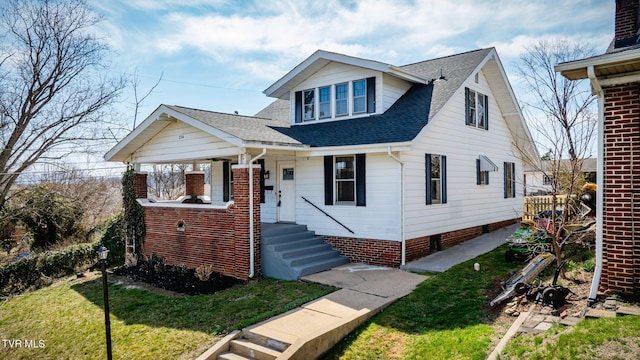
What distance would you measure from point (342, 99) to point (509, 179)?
8.05 metres

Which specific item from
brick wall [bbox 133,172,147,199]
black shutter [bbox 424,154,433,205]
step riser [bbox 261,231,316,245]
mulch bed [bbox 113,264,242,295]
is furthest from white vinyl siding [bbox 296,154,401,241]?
brick wall [bbox 133,172,147,199]

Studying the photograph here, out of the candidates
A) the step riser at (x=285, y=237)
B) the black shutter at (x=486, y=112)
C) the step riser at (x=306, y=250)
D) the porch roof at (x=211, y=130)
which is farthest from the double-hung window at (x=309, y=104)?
the black shutter at (x=486, y=112)

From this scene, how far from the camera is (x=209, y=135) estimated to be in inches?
418

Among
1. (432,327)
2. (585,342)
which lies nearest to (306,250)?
(432,327)

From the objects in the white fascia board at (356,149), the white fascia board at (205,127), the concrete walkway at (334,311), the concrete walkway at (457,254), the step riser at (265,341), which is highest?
the white fascia board at (205,127)

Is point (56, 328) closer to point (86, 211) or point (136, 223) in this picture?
point (136, 223)

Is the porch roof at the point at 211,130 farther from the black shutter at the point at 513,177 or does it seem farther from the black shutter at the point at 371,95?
the black shutter at the point at 513,177

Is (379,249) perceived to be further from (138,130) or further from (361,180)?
(138,130)

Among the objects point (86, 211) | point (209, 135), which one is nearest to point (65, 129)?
point (86, 211)

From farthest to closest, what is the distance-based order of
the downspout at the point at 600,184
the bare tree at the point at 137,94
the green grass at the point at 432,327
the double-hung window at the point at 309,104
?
the bare tree at the point at 137,94, the double-hung window at the point at 309,104, the downspout at the point at 600,184, the green grass at the point at 432,327

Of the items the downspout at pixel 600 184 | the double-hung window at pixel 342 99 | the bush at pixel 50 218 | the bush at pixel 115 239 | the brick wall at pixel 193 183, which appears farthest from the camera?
the bush at pixel 50 218

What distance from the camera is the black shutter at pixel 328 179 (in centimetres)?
1110

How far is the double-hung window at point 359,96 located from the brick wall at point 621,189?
22.8 ft

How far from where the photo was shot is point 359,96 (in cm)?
1217
